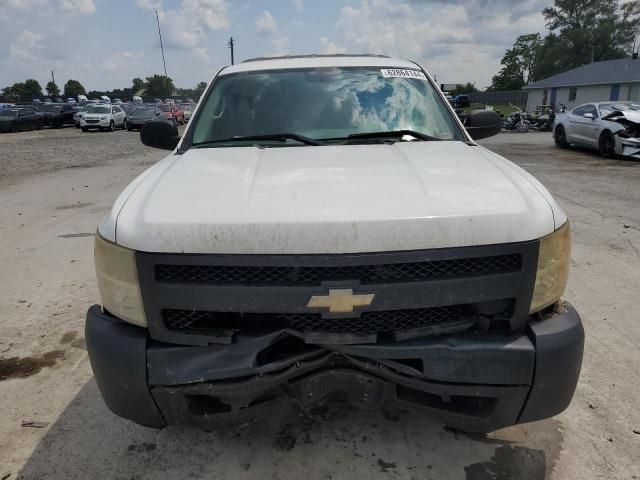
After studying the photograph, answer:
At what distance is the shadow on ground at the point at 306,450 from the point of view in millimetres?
2406

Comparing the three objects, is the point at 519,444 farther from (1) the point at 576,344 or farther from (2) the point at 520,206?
(2) the point at 520,206

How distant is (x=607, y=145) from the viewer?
45.8 feet

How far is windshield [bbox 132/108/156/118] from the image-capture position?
2932 cm

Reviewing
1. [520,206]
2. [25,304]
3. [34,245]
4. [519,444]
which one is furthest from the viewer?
[34,245]

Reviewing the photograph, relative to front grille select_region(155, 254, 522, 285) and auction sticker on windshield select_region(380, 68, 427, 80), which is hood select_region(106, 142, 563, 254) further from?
auction sticker on windshield select_region(380, 68, 427, 80)

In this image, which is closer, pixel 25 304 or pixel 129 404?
pixel 129 404

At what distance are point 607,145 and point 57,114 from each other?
104 ft

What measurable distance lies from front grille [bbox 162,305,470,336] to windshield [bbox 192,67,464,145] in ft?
4.74

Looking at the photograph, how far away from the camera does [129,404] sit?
209cm

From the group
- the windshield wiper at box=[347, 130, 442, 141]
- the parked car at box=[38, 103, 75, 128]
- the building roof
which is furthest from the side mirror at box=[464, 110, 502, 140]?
the building roof

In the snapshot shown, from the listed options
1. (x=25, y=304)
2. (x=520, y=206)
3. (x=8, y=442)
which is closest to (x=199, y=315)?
(x=520, y=206)

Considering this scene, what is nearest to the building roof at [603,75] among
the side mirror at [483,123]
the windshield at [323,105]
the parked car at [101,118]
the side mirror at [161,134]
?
the parked car at [101,118]

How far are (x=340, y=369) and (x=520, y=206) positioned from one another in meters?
0.97

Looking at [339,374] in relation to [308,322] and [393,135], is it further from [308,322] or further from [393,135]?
[393,135]
